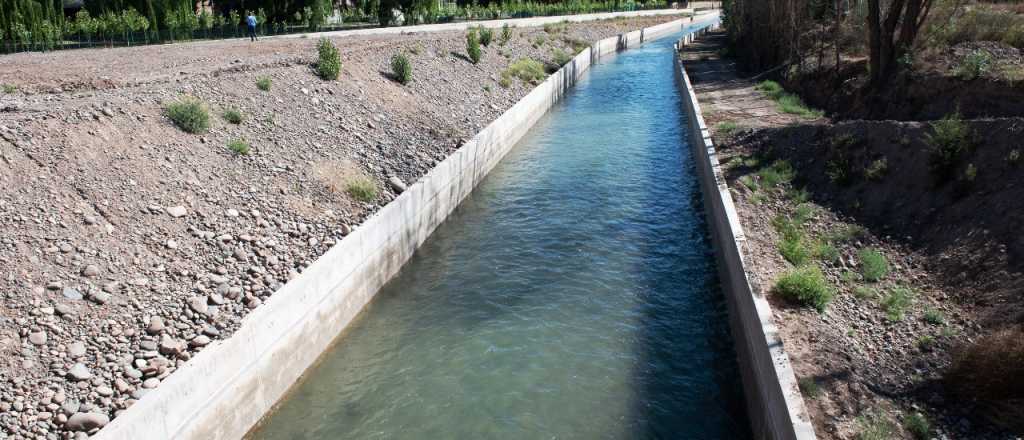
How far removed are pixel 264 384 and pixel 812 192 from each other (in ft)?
38.1

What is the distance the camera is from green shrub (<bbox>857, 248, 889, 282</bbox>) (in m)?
11.0

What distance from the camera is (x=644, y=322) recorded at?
11977 millimetres

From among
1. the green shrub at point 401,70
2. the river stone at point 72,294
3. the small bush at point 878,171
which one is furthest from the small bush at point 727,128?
the river stone at point 72,294

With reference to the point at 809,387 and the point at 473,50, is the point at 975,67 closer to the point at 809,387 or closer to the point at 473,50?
the point at 809,387

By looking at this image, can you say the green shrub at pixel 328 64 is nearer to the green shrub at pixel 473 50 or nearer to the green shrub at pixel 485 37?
the green shrub at pixel 473 50

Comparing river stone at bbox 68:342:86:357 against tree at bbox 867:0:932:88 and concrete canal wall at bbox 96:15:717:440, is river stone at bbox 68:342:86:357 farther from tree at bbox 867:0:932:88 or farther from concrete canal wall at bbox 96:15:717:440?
tree at bbox 867:0:932:88

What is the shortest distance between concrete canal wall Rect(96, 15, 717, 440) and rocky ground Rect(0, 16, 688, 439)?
50 centimetres

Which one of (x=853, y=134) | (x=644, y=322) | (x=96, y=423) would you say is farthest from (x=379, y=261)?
(x=853, y=134)

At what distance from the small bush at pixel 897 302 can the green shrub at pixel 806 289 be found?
751 mm

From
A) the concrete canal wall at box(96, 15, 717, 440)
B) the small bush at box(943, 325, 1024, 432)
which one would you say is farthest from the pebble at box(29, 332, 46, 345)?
the small bush at box(943, 325, 1024, 432)

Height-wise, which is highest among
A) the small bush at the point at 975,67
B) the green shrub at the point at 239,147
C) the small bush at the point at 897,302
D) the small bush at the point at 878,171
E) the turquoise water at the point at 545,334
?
the small bush at the point at 975,67

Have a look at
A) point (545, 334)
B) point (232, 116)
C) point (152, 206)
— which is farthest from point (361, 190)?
point (545, 334)

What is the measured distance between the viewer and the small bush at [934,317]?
9.39 m

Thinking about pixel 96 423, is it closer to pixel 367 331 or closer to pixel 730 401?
pixel 367 331
